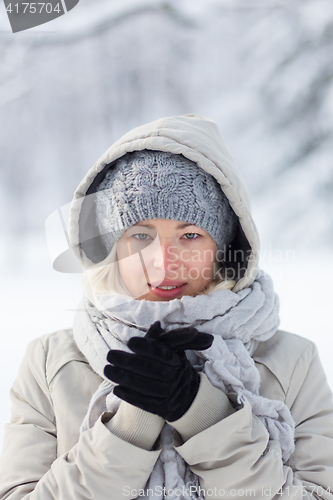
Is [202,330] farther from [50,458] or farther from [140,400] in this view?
[50,458]

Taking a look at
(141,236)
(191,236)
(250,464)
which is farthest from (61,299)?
(250,464)

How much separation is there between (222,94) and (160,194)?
3.94 feet

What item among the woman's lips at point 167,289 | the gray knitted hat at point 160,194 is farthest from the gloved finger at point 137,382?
the gray knitted hat at point 160,194

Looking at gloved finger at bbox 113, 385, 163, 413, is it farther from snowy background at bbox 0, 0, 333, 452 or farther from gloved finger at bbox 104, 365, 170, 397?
snowy background at bbox 0, 0, 333, 452

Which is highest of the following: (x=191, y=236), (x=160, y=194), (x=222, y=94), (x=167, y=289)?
(x=222, y=94)

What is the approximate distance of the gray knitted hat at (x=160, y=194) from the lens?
0.91 meters

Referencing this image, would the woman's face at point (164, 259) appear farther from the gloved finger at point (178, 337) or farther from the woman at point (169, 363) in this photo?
the gloved finger at point (178, 337)

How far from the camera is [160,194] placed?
0.91m

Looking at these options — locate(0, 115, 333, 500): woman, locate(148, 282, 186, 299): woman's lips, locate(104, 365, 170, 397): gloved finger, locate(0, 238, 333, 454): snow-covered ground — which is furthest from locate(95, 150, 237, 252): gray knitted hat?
locate(104, 365, 170, 397): gloved finger

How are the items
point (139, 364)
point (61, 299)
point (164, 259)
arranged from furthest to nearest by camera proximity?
point (61, 299), point (164, 259), point (139, 364)

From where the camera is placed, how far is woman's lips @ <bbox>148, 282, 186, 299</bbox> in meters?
0.96

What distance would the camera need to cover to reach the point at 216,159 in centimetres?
95

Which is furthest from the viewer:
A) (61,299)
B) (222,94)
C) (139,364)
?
(222,94)

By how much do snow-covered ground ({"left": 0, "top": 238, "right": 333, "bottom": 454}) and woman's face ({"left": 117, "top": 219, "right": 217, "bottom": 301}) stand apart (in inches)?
10.3
